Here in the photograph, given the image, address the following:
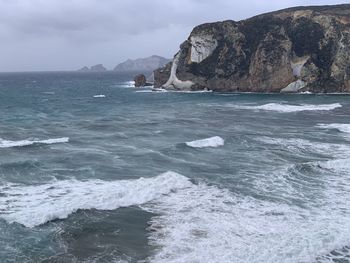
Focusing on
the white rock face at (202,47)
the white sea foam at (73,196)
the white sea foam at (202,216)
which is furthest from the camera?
the white rock face at (202,47)

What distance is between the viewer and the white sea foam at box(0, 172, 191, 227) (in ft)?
73.7

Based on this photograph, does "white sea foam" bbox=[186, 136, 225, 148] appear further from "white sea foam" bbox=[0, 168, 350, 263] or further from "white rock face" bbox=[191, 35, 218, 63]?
"white rock face" bbox=[191, 35, 218, 63]

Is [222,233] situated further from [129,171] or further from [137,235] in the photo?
[129,171]

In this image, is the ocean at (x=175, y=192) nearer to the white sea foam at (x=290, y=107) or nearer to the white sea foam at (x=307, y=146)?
the white sea foam at (x=307, y=146)

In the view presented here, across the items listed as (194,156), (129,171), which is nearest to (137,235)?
(129,171)

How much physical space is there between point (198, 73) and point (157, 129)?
2123 inches

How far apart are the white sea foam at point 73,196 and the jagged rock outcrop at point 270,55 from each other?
67.5 metres

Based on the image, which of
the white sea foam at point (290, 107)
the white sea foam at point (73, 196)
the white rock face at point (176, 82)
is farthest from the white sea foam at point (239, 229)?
the white rock face at point (176, 82)

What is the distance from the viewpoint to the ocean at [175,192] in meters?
18.7

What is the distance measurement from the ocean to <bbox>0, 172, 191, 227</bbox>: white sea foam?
57 millimetres

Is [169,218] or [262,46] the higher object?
[262,46]

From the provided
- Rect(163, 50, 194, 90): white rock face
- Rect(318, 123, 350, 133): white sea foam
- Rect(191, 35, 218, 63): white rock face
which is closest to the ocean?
Rect(318, 123, 350, 133): white sea foam

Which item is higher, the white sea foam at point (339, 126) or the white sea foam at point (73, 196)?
the white sea foam at point (339, 126)

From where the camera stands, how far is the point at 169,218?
72.3 ft
